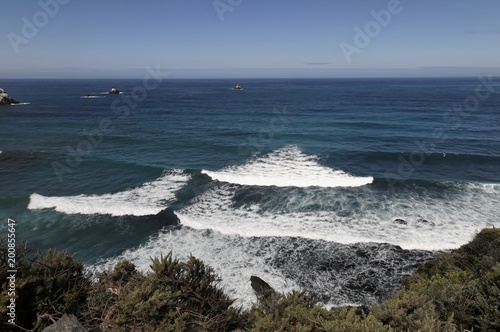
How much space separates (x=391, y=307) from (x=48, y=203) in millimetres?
21558

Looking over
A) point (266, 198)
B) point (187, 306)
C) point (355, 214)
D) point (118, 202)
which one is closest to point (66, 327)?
point (187, 306)

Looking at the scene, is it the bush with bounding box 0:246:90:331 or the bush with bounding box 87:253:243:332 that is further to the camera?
the bush with bounding box 0:246:90:331

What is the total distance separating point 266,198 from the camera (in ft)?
68.5

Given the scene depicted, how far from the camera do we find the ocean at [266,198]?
1427 cm

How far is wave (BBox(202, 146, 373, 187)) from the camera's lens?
23203mm

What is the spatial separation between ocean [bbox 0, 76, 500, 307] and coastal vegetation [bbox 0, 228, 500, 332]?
183 inches

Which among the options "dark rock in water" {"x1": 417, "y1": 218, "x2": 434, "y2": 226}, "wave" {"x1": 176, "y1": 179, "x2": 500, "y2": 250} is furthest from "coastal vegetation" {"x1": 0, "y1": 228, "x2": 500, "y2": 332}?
"dark rock in water" {"x1": 417, "y1": 218, "x2": 434, "y2": 226}

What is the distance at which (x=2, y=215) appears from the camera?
1836 centimetres

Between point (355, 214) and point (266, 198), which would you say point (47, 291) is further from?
point (355, 214)

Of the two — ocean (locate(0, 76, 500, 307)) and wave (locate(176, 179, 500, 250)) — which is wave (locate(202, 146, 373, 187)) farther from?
wave (locate(176, 179, 500, 250))

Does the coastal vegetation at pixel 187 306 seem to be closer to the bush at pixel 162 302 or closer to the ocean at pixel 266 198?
the bush at pixel 162 302

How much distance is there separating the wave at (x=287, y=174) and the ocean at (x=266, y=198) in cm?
15

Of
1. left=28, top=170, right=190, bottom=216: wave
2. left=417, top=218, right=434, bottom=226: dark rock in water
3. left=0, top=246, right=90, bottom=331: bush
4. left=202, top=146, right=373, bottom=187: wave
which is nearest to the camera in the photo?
left=0, top=246, right=90, bottom=331: bush

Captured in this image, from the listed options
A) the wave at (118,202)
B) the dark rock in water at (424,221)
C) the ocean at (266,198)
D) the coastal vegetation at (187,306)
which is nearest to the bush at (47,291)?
the coastal vegetation at (187,306)
